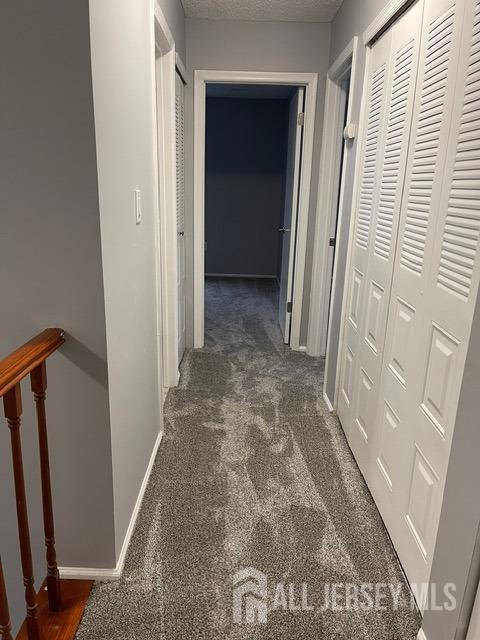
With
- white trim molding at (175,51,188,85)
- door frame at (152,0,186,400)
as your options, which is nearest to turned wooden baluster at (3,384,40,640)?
door frame at (152,0,186,400)

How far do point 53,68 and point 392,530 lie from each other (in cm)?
192

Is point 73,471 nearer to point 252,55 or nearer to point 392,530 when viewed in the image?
point 392,530

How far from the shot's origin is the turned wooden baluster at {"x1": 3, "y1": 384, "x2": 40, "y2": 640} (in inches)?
44.8

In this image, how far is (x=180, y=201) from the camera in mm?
3291

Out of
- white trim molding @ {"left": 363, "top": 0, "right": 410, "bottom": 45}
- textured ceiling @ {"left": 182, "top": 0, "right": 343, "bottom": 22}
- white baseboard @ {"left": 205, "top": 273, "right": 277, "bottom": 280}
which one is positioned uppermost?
textured ceiling @ {"left": 182, "top": 0, "right": 343, "bottom": 22}

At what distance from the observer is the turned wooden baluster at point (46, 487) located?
50.3 inches

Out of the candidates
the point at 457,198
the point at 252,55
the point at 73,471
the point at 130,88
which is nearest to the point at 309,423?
the point at 73,471

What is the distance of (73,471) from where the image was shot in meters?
1.51

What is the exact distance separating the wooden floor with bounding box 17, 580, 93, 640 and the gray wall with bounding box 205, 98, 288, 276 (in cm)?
522

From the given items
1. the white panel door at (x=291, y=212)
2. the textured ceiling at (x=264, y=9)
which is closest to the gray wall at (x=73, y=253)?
the textured ceiling at (x=264, y=9)

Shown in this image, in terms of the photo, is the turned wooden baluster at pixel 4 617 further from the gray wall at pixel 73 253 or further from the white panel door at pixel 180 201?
the white panel door at pixel 180 201

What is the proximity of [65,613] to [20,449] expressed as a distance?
671 millimetres

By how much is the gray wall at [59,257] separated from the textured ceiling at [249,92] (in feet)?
14.7

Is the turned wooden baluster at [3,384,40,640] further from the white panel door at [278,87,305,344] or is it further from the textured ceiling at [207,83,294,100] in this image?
the textured ceiling at [207,83,294,100]
